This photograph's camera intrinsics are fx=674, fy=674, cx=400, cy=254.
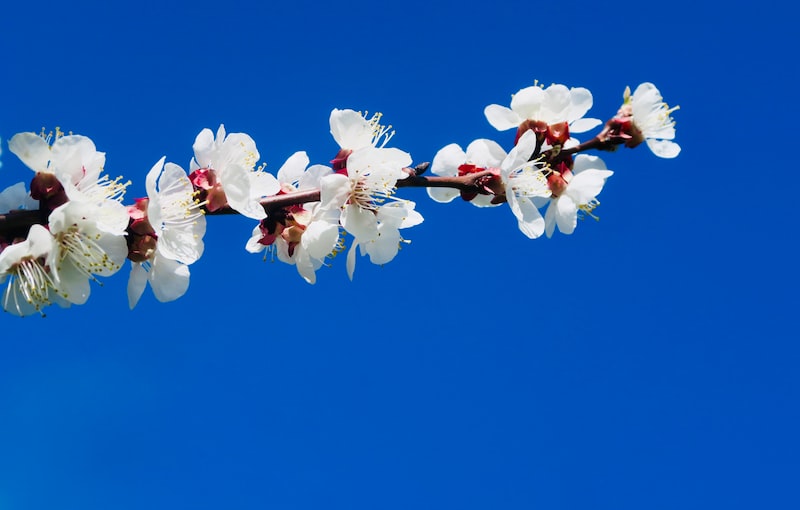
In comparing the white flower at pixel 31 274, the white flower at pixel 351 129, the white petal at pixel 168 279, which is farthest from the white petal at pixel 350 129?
the white flower at pixel 31 274

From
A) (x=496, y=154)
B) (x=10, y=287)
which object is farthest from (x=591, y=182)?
(x=10, y=287)

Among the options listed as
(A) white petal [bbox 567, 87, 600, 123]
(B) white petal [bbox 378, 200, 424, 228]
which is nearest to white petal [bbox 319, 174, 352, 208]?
(B) white petal [bbox 378, 200, 424, 228]

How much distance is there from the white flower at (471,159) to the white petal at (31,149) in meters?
1.02

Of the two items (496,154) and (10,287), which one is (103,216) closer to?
(10,287)

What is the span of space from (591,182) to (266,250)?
0.93 meters

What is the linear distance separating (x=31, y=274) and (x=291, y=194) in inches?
23.9

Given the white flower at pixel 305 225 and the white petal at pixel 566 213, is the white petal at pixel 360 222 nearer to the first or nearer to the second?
the white flower at pixel 305 225

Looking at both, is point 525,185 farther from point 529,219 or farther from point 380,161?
point 380,161

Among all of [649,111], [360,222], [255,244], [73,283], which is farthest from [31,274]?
[649,111]

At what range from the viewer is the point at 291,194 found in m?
1.69

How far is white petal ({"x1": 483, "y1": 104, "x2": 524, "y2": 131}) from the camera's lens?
2025 millimetres

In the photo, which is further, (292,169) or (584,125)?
(584,125)

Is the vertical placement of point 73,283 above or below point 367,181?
below

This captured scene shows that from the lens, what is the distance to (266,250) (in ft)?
5.90
